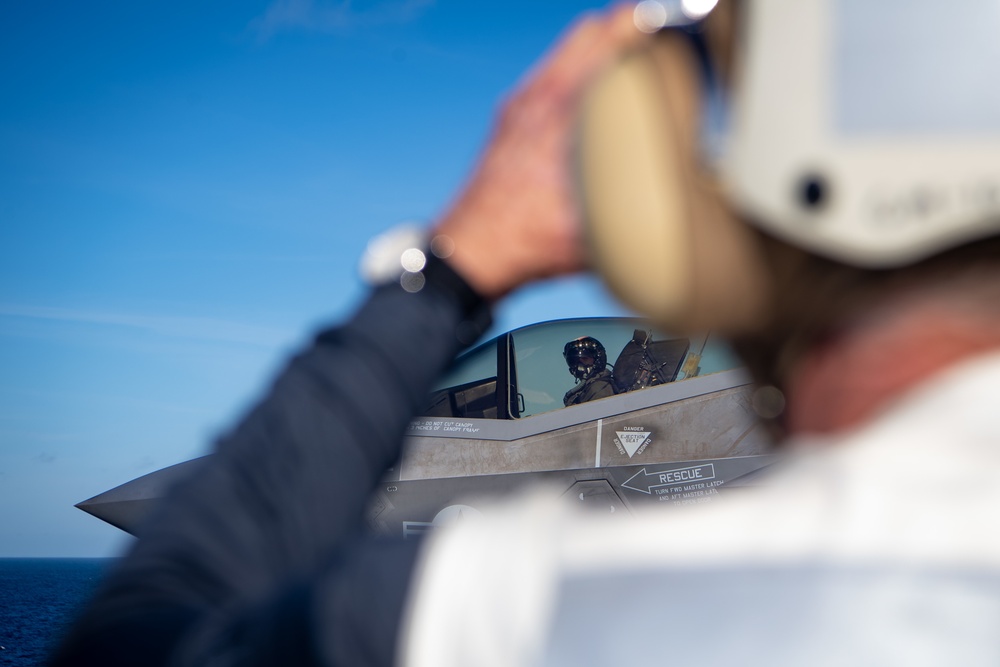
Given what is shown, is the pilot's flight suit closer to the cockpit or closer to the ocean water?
the cockpit

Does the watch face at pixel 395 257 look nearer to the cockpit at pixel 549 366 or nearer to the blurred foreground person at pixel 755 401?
the blurred foreground person at pixel 755 401

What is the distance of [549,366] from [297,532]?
6.78 metres

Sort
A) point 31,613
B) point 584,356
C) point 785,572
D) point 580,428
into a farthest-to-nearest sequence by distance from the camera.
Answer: point 31,613, point 584,356, point 580,428, point 785,572

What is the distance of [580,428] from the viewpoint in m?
7.11

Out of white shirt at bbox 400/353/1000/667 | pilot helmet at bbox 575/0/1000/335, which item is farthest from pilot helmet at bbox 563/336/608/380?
white shirt at bbox 400/353/1000/667

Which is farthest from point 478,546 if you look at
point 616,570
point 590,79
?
point 590,79

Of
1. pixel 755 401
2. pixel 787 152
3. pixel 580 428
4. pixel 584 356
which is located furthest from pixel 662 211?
pixel 584 356

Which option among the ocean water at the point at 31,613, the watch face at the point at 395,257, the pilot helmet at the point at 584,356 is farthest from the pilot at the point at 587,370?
the ocean water at the point at 31,613

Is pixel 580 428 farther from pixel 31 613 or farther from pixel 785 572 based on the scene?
pixel 31 613

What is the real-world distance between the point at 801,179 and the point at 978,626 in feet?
1.16

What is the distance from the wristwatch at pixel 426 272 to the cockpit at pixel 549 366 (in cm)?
635

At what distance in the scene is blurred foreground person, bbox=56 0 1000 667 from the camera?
0.53 metres

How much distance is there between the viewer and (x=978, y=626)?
521 mm

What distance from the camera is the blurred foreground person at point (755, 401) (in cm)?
53
